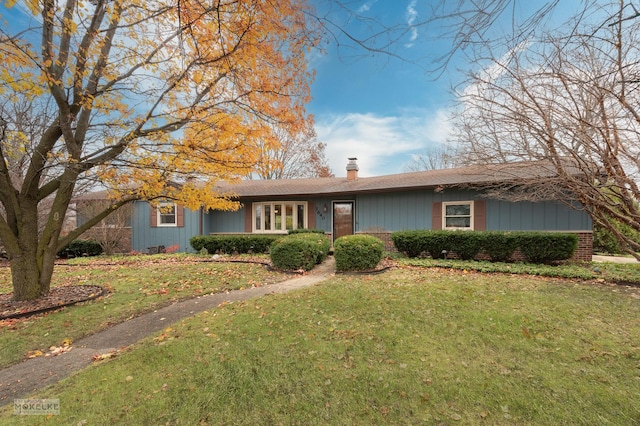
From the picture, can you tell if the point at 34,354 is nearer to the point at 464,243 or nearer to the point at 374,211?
the point at 464,243

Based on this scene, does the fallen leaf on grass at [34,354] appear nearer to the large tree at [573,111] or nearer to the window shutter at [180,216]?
the large tree at [573,111]

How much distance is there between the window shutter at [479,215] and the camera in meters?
10.7

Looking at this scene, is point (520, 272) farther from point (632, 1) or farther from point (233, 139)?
point (233, 139)

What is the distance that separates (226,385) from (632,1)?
471cm

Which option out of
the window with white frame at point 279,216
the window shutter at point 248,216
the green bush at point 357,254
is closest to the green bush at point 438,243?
the green bush at point 357,254

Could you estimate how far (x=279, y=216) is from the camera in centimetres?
1433

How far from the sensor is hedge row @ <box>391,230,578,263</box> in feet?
27.8

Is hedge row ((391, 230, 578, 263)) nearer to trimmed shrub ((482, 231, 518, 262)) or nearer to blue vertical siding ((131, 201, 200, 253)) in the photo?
trimmed shrub ((482, 231, 518, 262))

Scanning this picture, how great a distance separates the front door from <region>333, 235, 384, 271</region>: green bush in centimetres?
533

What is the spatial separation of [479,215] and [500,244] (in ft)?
6.18

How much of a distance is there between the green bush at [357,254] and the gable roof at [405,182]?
3494mm

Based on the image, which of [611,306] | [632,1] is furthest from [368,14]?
[611,306]

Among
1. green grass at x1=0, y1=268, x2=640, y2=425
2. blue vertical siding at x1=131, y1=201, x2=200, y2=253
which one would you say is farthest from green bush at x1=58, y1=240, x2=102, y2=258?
green grass at x1=0, y1=268, x2=640, y2=425

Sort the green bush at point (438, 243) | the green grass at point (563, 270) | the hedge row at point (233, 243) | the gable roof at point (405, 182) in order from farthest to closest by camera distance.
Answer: the hedge row at point (233, 243), the green bush at point (438, 243), the gable roof at point (405, 182), the green grass at point (563, 270)
